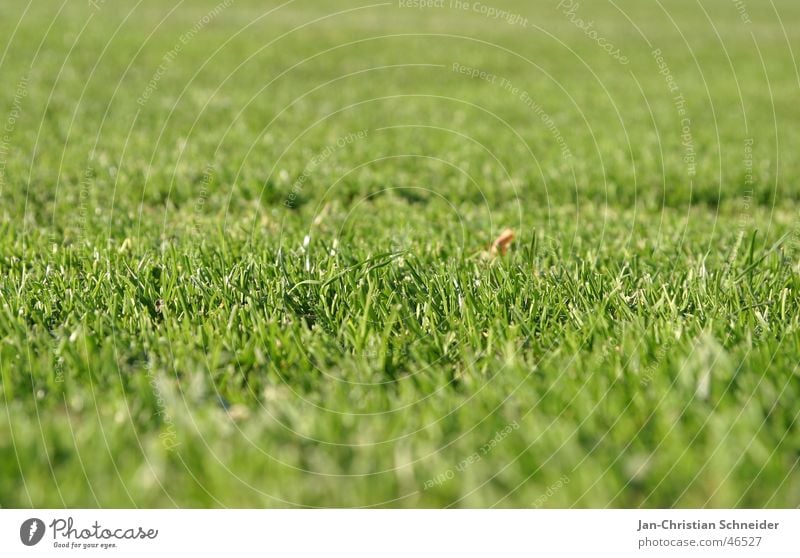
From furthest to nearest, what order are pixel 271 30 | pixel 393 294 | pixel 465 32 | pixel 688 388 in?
pixel 465 32
pixel 271 30
pixel 393 294
pixel 688 388

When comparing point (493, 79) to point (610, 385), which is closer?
point (610, 385)

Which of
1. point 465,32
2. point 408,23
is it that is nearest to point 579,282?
point 465,32

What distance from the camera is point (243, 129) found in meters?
7.32

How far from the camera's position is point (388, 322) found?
2436 mm

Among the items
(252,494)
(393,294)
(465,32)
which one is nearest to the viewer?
Answer: (252,494)

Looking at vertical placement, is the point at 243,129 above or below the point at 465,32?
below

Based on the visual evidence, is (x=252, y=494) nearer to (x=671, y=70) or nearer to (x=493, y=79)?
(x=493, y=79)

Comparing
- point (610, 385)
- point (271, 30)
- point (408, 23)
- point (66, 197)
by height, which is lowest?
point (610, 385)

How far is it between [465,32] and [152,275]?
1831 cm
